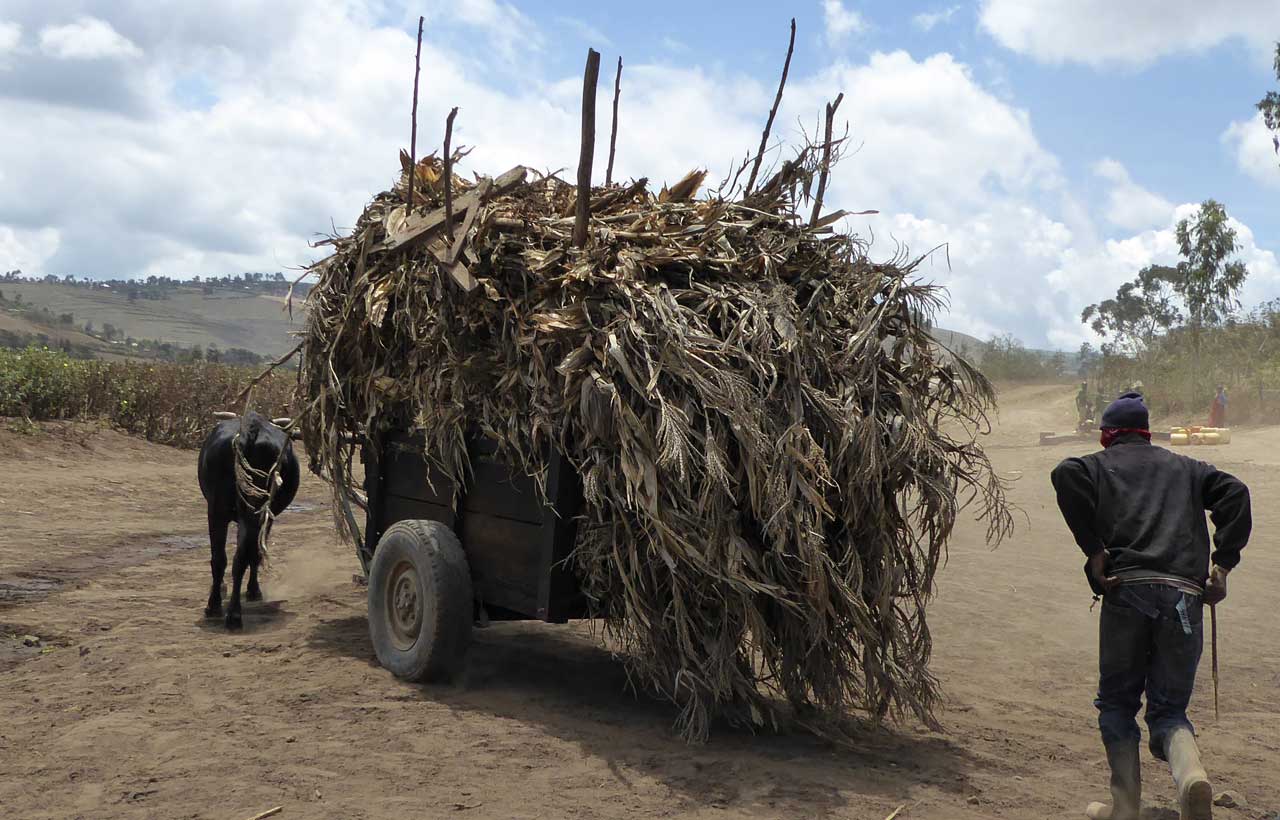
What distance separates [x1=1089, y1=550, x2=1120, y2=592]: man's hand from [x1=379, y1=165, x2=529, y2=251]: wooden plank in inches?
141

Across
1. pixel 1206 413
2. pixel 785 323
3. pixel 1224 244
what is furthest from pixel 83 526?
pixel 1224 244

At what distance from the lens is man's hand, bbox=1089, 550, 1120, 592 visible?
4.62 meters

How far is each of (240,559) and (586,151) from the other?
386 centimetres

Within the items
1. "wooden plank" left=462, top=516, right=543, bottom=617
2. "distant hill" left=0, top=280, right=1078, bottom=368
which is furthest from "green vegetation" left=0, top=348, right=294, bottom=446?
"distant hill" left=0, top=280, right=1078, bottom=368

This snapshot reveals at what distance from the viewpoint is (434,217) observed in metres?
6.33

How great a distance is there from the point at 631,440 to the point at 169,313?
13038cm

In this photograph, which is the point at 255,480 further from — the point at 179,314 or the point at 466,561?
the point at 179,314

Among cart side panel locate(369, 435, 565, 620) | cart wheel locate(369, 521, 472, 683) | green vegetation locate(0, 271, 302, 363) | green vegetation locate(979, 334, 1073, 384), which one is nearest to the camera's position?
cart side panel locate(369, 435, 565, 620)

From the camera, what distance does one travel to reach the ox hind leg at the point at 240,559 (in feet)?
24.0

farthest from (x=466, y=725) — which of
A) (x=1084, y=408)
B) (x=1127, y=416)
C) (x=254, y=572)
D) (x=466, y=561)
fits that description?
(x=1084, y=408)

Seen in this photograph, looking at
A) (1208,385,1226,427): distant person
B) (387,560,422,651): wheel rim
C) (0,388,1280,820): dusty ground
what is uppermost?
(1208,385,1226,427): distant person

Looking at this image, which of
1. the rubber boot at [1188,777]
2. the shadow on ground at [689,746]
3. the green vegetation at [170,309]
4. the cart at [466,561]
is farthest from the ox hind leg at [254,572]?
the green vegetation at [170,309]

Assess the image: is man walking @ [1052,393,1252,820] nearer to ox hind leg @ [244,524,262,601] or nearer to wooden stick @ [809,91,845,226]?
wooden stick @ [809,91,845,226]

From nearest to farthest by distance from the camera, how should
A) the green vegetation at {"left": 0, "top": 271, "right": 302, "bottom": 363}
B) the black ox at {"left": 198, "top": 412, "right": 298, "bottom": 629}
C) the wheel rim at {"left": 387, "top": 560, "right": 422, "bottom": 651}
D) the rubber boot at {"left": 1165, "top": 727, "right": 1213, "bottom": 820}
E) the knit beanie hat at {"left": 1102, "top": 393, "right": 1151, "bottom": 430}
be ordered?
the rubber boot at {"left": 1165, "top": 727, "right": 1213, "bottom": 820}
the knit beanie hat at {"left": 1102, "top": 393, "right": 1151, "bottom": 430}
the wheel rim at {"left": 387, "top": 560, "right": 422, "bottom": 651}
the black ox at {"left": 198, "top": 412, "right": 298, "bottom": 629}
the green vegetation at {"left": 0, "top": 271, "right": 302, "bottom": 363}
